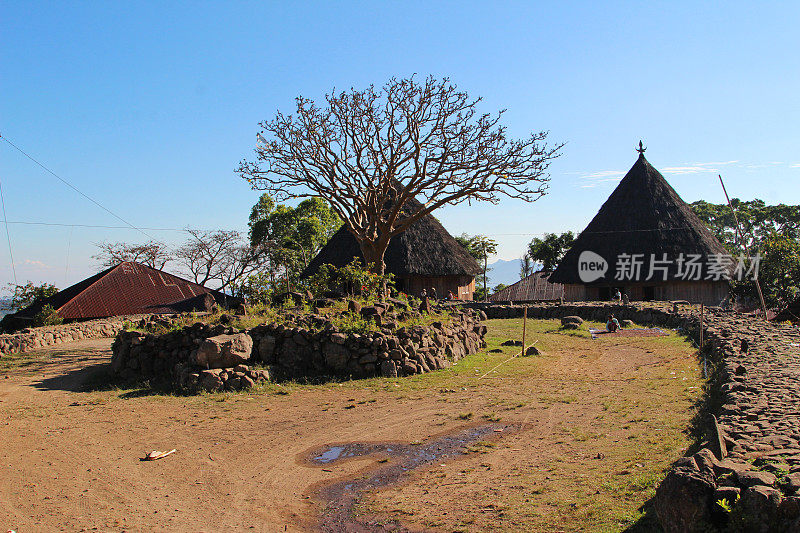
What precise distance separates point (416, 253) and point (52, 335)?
57.0 feet

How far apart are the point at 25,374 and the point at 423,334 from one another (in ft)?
29.4

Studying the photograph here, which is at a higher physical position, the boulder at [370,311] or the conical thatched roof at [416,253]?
the conical thatched roof at [416,253]

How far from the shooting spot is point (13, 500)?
5.80 m

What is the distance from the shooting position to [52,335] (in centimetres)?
1938

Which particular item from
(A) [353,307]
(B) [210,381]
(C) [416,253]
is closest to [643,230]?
(C) [416,253]

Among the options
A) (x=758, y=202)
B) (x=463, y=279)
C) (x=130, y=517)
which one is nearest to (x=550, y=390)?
(x=130, y=517)

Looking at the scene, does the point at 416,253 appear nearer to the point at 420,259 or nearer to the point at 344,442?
the point at 420,259

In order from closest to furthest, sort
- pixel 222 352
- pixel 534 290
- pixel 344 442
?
pixel 344 442 < pixel 222 352 < pixel 534 290

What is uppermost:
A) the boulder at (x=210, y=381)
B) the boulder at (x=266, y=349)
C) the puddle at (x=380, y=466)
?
the boulder at (x=266, y=349)

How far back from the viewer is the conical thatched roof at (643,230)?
27844mm

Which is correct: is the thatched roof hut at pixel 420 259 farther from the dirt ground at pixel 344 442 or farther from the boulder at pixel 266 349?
the dirt ground at pixel 344 442

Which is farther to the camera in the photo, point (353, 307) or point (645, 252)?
point (645, 252)

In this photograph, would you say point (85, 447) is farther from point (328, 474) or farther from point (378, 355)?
point (378, 355)

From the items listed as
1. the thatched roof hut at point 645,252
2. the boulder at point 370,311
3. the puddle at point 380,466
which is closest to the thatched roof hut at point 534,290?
the thatched roof hut at point 645,252
